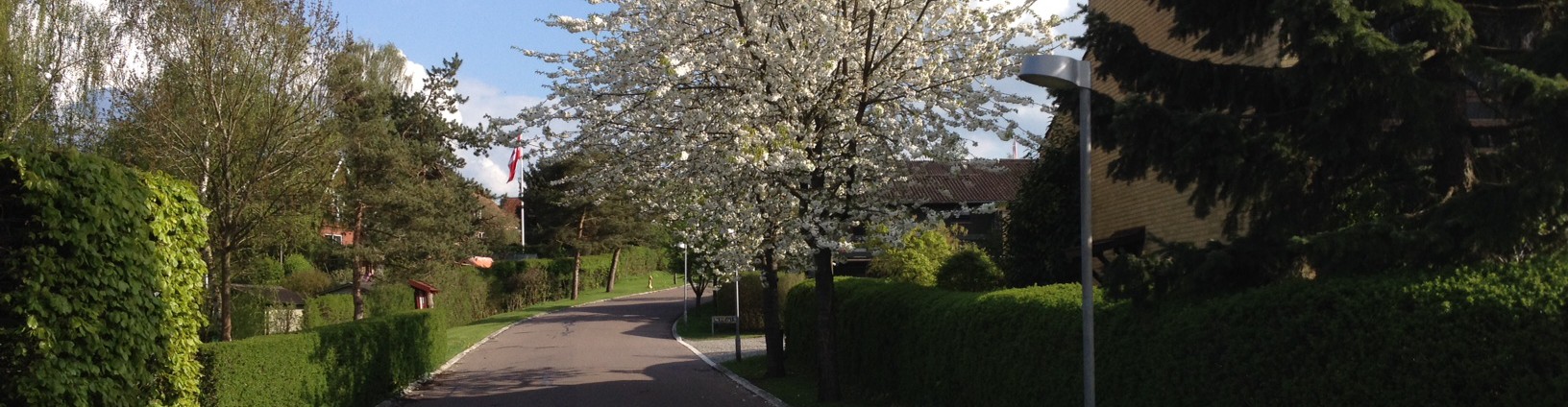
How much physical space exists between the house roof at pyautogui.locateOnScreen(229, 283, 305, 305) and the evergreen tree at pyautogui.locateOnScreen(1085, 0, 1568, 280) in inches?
738

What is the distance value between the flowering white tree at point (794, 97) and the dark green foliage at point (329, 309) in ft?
68.6

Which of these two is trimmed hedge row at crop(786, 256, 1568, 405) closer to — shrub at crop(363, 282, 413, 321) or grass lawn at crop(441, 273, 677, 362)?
grass lawn at crop(441, 273, 677, 362)

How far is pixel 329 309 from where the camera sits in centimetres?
3875

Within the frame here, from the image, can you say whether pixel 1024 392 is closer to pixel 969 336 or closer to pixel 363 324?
pixel 969 336

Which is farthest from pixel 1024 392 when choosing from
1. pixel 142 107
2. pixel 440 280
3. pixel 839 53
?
pixel 440 280

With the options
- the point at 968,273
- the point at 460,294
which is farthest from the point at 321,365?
the point at 460,294

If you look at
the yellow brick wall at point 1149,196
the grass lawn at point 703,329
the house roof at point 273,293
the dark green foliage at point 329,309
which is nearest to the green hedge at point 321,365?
the house roof at point 273,293

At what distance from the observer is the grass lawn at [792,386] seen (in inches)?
670

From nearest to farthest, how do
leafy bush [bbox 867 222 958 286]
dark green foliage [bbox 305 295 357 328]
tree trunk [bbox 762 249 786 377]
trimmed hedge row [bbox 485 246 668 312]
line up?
1. tree trunk [bbox 762 249 786 377]
2. leafy bush [bbox 867 222 958 286]
3. dark green foliage [bbox 305 295 357 328]
4. trimmed hedge row [bbox 485 246 668 312]

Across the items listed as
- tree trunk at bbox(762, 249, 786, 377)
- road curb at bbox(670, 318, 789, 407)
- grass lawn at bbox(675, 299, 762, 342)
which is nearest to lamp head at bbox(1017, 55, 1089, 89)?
road curb at bbox(670, 318, 789, 407)

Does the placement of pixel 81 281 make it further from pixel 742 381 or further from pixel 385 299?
pixel 385 299

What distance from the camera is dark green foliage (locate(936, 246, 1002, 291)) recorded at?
16188 millimetres

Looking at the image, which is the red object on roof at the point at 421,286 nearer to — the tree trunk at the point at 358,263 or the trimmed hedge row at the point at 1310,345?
the tree trunk at the point at 358,263

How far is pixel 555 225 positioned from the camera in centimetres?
6481
